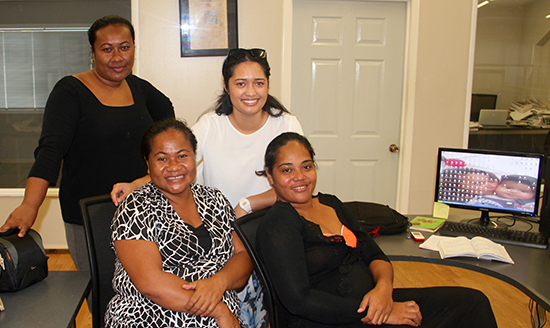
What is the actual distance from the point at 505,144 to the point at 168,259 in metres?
3.65

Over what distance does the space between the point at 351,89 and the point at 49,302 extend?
3.00 m

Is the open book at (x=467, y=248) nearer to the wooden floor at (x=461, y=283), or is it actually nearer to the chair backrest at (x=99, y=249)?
the wooden floor at (x=461, y=283)

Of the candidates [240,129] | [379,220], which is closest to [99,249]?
[240,129]

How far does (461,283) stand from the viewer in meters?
3.31

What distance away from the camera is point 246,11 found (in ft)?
11.7

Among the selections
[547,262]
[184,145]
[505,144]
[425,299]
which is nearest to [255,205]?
[184,145]

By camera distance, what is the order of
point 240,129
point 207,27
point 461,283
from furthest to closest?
point 207,27 < point 461,283 < point 240,129

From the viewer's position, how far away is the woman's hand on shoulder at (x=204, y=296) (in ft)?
4.87

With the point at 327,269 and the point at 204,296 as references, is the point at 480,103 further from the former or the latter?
the point at 204,296

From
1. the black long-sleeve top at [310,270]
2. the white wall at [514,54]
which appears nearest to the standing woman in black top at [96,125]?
the black long-sleeve top at [310,270]

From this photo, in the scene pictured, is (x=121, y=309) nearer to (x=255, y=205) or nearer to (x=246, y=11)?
(x=255, y=205)

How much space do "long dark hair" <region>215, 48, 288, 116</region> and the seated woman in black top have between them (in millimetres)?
273

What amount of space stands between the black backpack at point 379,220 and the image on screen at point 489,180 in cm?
35

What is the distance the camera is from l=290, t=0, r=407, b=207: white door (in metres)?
3.72
